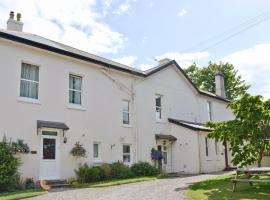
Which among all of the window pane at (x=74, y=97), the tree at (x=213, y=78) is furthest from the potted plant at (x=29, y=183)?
the tree at (x=213, y=78)

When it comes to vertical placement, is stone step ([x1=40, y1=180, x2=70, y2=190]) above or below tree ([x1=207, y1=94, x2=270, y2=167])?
A: below

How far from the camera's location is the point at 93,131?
721 inches

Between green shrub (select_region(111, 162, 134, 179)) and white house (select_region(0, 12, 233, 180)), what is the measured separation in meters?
0.91

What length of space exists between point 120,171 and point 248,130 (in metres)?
8.20

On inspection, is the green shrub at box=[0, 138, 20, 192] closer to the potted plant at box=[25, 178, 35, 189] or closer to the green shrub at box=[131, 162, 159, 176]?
the potted plant at box=[25, 178, 35, 189]

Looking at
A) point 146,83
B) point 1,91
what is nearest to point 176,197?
point 1,91

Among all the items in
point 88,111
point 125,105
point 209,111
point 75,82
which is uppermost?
point 75,82

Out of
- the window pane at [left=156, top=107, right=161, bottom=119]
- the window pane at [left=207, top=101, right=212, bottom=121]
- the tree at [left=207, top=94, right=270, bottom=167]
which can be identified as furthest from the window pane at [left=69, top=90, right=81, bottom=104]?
the window pane at [left=207, top=101, right=212, bottom=121]

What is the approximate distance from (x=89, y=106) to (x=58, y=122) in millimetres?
2463

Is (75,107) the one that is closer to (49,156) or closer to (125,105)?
(49,156)

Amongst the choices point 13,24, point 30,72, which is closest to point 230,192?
point 30,72

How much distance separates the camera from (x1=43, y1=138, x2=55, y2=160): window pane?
52.2 ft

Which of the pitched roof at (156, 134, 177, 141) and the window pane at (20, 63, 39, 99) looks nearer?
the window pane at (20, 63, 39, 99)

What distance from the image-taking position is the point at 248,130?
1298 cm
